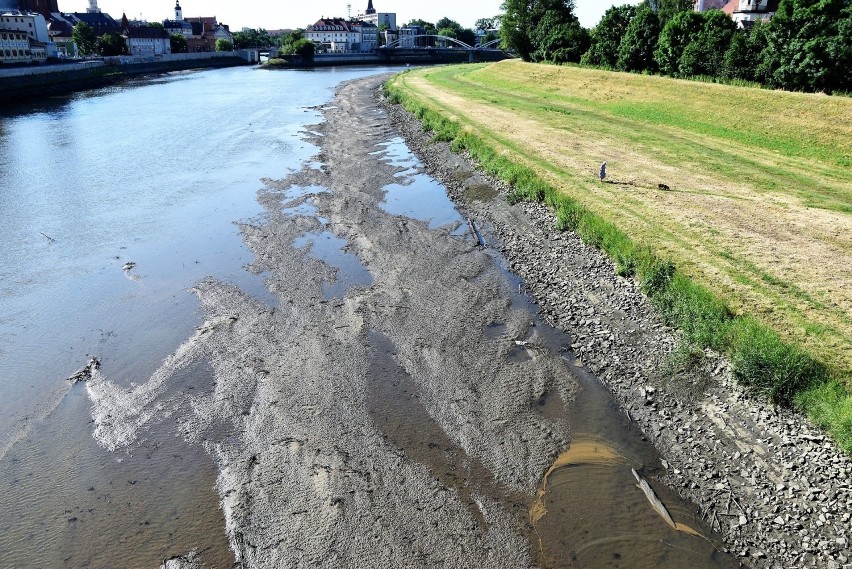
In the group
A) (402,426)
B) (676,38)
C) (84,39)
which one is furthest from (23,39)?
(402,426)

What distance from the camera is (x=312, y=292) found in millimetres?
16984

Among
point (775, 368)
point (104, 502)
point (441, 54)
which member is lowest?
point (104, 502)

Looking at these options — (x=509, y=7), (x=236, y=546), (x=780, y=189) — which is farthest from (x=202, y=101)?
(x=236, y=546)

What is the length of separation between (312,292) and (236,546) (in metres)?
8.79

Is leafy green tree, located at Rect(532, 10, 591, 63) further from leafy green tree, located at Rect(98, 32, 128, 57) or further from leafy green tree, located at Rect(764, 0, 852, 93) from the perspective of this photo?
leafy green tree, located at Rect(98, 32, 128, 57)

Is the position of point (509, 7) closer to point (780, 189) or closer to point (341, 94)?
point (341, 94)

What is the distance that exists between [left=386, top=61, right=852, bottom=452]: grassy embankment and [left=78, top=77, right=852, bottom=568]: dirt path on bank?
932mm

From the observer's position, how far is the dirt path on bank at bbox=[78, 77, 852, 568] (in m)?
8.99

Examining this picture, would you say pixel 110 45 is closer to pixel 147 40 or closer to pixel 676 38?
pixel 147 40

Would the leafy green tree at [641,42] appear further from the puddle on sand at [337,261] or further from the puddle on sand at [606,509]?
the puddle on sand at [606,509]

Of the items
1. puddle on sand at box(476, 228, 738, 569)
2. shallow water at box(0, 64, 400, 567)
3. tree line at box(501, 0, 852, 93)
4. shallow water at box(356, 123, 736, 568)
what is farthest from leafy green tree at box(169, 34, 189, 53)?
puddle on sand at box(476, 228, 738, 569)

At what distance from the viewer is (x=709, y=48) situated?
38.4m

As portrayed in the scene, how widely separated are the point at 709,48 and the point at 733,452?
35.3 metres

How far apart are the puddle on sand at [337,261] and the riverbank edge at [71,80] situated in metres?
57.7
